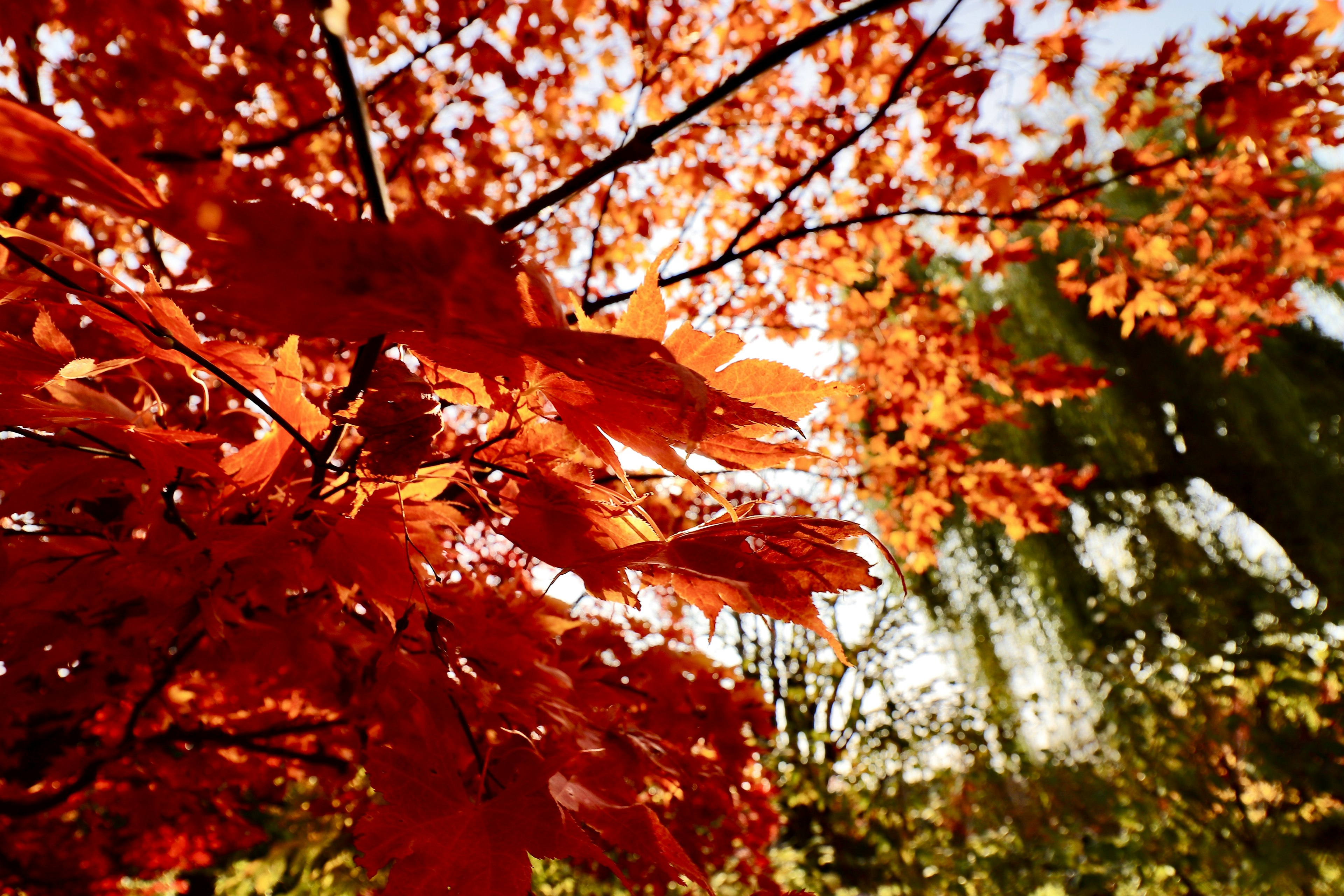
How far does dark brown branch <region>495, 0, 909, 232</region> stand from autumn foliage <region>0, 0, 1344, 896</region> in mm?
11

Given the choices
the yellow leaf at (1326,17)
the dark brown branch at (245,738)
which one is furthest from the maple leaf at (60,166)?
the yellow leaf at (1326,17)

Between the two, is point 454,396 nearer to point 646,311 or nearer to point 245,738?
point 646,311

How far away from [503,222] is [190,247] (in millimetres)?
847

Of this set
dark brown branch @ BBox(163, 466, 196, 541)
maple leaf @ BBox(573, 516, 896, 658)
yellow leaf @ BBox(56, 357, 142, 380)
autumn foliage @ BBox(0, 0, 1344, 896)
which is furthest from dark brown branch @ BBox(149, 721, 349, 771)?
maple leaf @ BBox(573, 516, 896, 658)

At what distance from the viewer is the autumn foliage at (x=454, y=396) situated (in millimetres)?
553

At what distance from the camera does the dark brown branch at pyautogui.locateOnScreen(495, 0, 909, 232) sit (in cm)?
124

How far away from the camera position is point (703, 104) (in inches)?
54.4

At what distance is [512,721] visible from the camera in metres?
0.96

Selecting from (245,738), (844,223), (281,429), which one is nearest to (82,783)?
(245,738)

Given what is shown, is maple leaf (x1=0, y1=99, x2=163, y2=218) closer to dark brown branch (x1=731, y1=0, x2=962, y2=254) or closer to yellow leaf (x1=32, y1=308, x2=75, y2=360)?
yellow leaf (x1=32, y1=308, x2=75, y2=360)

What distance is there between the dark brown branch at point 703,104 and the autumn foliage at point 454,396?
11 mm

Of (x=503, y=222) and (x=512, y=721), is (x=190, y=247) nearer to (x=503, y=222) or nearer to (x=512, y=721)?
(x=512, y=721)

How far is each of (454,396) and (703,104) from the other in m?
0.95

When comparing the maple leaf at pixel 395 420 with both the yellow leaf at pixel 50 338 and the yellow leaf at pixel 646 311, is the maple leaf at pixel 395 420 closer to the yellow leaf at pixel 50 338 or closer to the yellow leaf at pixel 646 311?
the yellow leaf at pixel 646 311
